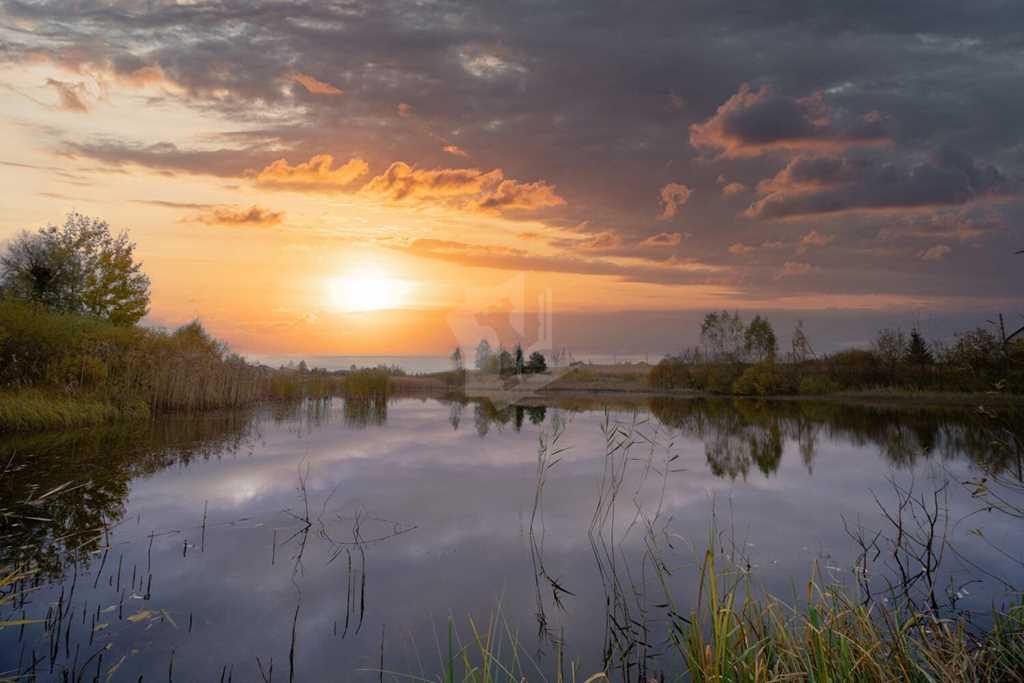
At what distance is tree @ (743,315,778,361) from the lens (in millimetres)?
38938

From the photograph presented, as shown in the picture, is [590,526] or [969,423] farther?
[969,423]

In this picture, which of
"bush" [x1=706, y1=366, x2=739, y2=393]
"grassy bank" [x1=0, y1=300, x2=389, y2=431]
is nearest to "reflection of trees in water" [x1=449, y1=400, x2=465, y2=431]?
"grassy bank" [x1=0, y1=300, x2=389, y2=431]

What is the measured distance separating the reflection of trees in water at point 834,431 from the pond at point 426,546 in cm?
23

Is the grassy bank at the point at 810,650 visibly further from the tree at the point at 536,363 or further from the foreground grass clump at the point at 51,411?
the tree at the point at 536,363

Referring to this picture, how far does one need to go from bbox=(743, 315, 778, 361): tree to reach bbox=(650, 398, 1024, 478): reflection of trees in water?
1290 cm

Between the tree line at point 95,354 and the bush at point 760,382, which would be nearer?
the tree line at point 95,354

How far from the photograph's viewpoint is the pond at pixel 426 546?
14.3ft

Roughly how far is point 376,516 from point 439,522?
913 millimetres

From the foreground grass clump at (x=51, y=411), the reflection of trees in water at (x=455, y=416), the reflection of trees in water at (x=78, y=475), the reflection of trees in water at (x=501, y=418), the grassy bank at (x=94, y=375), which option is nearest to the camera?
the reflection of trees in water at (x=78, y=475)

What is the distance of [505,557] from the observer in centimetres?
643

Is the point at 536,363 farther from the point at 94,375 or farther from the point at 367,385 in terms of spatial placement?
the point at 94,375

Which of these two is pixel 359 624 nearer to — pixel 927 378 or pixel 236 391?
pixel 236 391

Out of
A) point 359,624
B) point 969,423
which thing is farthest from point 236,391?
point 969,423

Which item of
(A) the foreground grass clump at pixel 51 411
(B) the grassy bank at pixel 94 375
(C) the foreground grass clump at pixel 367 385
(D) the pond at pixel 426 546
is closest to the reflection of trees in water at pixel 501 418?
(D) the pond at pixel 426 546
